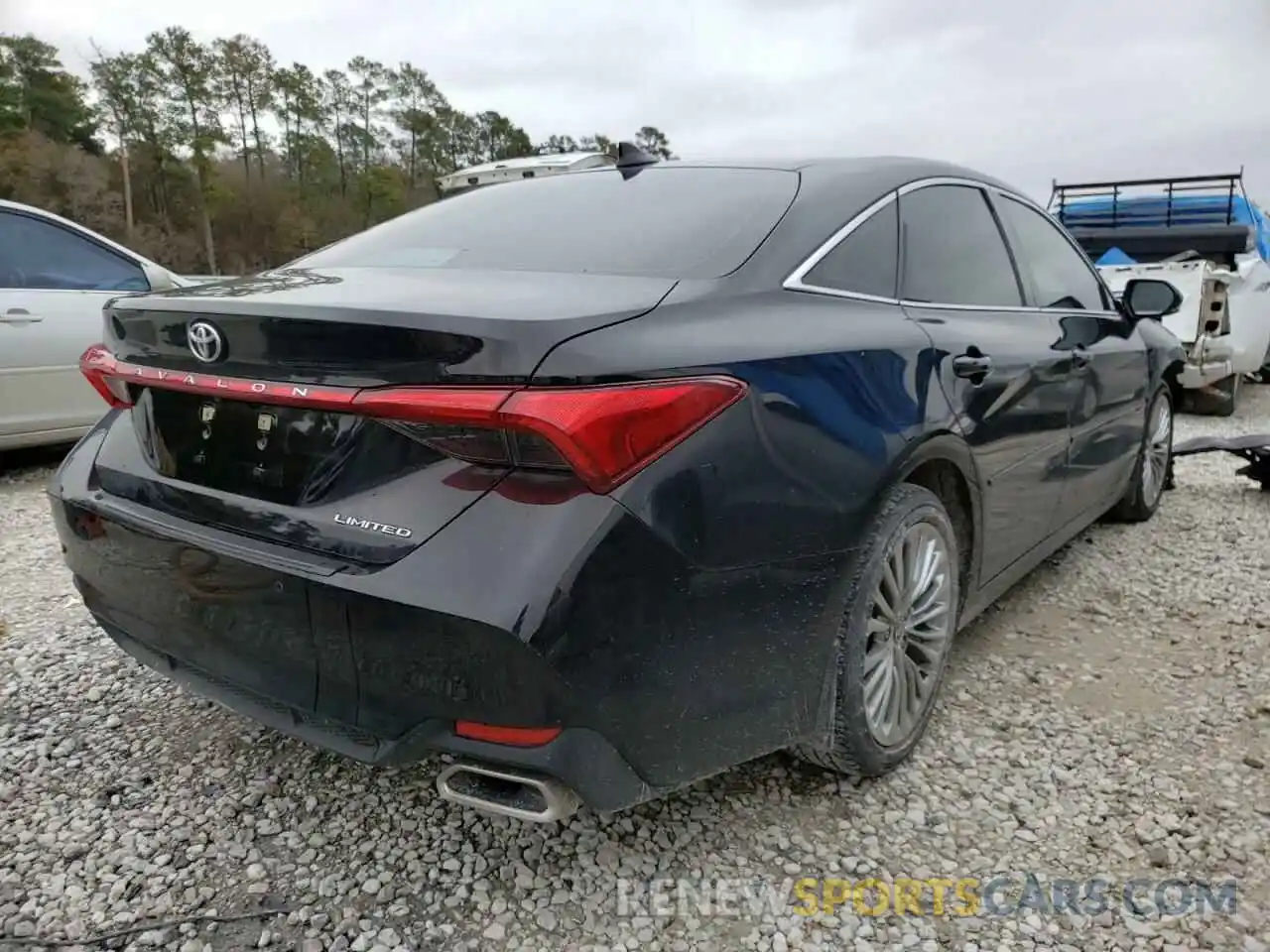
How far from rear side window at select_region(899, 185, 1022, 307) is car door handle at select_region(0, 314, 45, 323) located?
468 cm

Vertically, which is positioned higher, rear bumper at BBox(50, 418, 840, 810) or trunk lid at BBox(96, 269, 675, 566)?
trunk lid at BBox(96, 269, 675, 566)

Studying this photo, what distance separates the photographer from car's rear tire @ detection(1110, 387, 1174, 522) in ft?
13.8

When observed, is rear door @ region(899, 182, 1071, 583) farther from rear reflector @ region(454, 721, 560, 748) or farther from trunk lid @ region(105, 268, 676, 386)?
rear reflector @ region(454, 721, 560, 748)

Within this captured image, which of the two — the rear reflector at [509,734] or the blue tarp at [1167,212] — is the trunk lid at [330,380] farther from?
the blue tarp at [1167,212]

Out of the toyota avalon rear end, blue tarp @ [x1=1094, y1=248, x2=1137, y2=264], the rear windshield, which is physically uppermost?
the rear windshield

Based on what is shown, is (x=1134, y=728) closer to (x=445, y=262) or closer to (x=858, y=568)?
(x=858, y=568)

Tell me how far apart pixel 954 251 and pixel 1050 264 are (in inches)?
35.2

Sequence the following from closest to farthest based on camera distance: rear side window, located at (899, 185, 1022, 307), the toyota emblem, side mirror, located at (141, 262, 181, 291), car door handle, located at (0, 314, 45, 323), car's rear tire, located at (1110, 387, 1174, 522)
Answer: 1. the toyota emblem
2. rear side window, located at (899, 185, 1022, 307)
3. car's rear tire, located at (1110, 387, 1174, 522)
4. car door handle, located at (0, 314, 45, 323)
5. side mirror, located at (141, 262, 181, 291)

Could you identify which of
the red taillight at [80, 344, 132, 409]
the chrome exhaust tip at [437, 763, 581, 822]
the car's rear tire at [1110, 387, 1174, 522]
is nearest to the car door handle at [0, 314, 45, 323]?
the red taillight at [80, 344, 132, 409]

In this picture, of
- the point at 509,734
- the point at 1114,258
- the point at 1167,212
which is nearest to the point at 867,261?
the point at 509,734

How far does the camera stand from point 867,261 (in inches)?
88.0

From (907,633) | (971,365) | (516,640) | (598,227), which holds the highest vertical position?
(598,227)

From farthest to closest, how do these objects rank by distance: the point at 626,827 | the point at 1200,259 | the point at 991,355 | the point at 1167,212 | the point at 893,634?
1. the point at 1167,212
2. the point at 1200,259
3. the point at 991,355
4. the point at 893,634
5. the point at 626,827

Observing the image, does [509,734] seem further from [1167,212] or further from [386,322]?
[1167,212]
